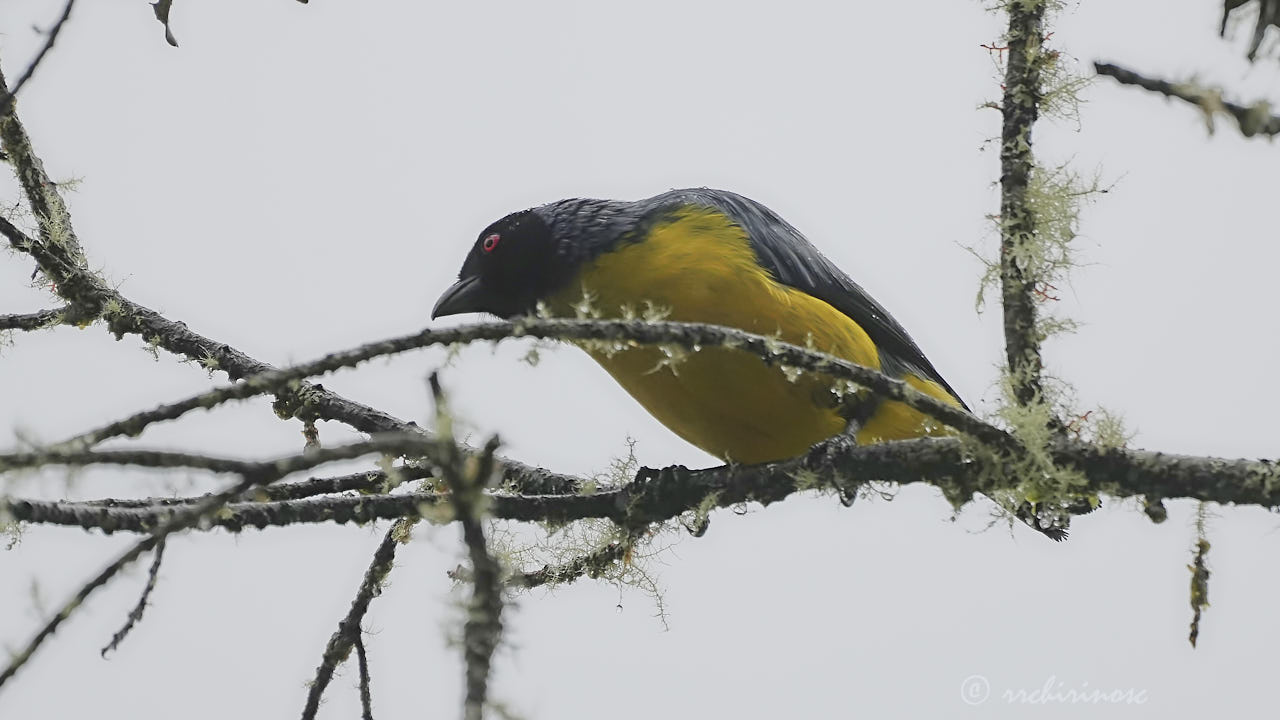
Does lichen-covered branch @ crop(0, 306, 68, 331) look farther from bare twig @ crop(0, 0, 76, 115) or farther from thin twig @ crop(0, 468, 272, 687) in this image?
thin twig @ crop(0, 468, 272, 687)

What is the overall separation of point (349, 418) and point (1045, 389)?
2.27 meters

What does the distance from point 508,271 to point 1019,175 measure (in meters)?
2.32

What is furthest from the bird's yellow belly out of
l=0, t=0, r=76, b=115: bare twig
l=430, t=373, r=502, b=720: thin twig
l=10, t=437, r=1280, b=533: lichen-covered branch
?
l=430, t=373, r=502, b=720: thin twig

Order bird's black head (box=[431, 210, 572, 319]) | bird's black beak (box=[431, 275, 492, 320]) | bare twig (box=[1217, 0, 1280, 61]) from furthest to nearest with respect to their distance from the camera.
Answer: bird's black beak (box=[431, 275, 492, 320])
bird's black head (box=[431, 210, 572, 319])
bare twig (box=[1217, 0, 1280, 61])

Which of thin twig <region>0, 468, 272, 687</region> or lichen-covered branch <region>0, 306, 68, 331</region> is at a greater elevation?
lichen-covered branch <region>0, 306, 68, 331</region>

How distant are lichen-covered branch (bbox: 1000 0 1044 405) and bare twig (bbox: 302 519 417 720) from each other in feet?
6.07

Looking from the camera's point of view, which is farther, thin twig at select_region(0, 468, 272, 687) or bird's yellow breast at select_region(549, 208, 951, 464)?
bird's yellow breast at select_region(549, 208, 951, 464)

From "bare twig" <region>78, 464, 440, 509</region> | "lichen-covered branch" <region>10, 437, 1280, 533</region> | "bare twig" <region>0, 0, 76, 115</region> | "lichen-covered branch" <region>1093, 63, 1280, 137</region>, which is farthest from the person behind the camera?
"bare twig" <region>78, 464, 440, 509</region>

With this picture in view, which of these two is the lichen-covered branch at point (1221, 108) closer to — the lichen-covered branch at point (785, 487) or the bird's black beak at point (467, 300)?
the lichen-covered branch at point (785, 487)

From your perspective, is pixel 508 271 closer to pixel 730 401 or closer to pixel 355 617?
pixel 730 401

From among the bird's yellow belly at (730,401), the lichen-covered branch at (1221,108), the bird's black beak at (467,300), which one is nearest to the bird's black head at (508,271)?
the bird's black beak at (467,300)

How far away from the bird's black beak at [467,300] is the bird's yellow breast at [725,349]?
545 millimetres

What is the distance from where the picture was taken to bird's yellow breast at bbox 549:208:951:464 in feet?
13.4

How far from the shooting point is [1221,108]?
1396mm
